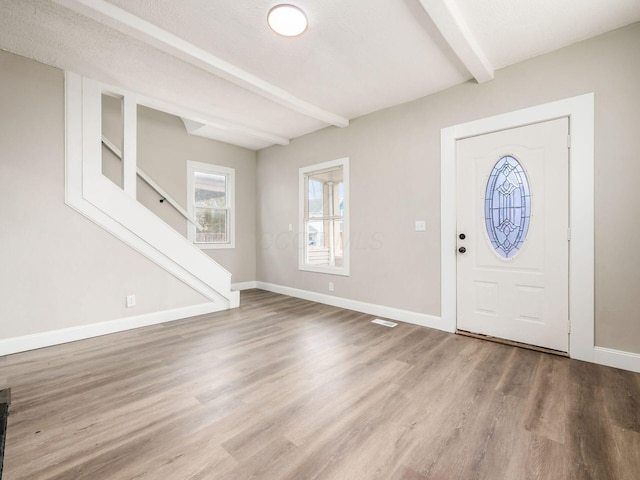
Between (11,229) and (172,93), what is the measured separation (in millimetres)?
2135

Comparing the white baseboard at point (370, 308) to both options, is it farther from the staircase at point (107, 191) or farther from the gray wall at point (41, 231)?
the gray wall at point (41, 231)

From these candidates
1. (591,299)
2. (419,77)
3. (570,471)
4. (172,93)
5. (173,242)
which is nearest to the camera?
(570,471)

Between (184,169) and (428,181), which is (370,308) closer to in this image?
(428,181)

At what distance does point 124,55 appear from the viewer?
2688 millimetres

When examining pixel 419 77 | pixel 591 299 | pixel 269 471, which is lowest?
pixel 269 471

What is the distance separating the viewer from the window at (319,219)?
4892 millimetres

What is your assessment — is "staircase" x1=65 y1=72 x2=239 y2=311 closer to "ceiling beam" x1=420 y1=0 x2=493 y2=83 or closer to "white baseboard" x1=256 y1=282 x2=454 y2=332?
"white baseboard" x1=256 y1=282 x2=454 y2=332

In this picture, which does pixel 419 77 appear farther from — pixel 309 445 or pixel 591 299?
pixel 309 445

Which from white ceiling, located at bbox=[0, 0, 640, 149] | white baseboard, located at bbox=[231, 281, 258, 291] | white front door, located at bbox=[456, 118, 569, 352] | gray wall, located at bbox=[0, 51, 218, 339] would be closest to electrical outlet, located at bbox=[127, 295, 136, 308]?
gray wall, located at bbox=[0, 51, 218, 339]

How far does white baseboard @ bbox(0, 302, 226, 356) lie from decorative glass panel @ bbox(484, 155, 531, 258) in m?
3.67

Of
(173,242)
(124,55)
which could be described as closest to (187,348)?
(173,242)

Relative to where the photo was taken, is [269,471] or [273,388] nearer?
[269,471]

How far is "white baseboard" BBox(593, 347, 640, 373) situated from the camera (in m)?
2.28

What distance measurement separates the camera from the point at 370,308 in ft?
13.0
